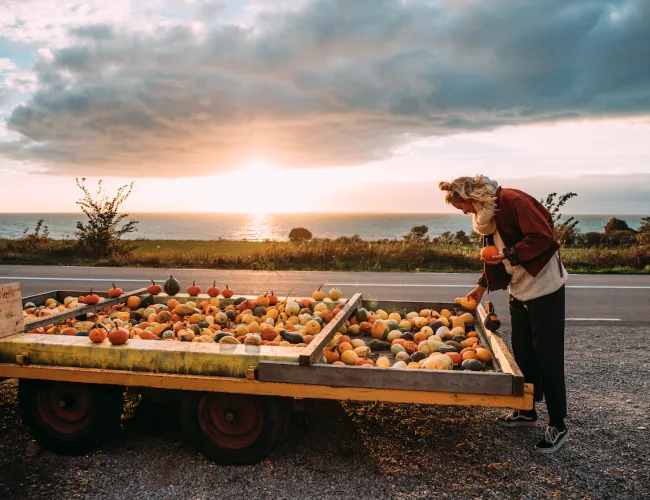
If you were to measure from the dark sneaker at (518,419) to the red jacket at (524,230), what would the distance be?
152 centimetres

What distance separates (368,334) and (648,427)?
2699 millimetres

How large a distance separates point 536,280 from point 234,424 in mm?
2643

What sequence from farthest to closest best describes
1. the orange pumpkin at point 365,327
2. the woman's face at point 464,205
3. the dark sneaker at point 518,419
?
the orange pumpkin at point 365,327
the dark sneaker at point 518,419
the woman's face at point 464,205

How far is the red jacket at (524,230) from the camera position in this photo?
4.39 metres

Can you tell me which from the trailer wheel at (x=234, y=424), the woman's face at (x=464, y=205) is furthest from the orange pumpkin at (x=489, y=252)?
the trailer wheel at (x=234, y=424)

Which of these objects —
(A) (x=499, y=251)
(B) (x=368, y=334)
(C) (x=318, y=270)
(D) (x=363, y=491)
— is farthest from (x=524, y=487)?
(C) (x=318, y=270)

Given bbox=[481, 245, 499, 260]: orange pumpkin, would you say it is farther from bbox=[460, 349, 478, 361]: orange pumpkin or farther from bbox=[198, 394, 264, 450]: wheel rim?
bbox=[198, 394, 264, 450]: wheel rim

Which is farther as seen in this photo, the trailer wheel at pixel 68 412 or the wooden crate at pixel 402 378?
the trailer wheel at pixel 68 412

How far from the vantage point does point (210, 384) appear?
4.14m

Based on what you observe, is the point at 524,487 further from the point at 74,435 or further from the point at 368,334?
the point at 74,435

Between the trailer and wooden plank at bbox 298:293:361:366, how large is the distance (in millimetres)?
15

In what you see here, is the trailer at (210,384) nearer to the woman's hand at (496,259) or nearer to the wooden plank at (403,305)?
the woman's hand at (496,259)

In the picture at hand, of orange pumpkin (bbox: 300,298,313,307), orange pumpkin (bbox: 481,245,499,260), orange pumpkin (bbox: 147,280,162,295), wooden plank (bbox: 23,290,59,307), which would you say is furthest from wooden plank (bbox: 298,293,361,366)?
wooden plank (bbox: 23,290,59,307)

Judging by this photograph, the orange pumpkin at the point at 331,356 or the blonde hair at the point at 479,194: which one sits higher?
the blonde hair at the point at 479,194
